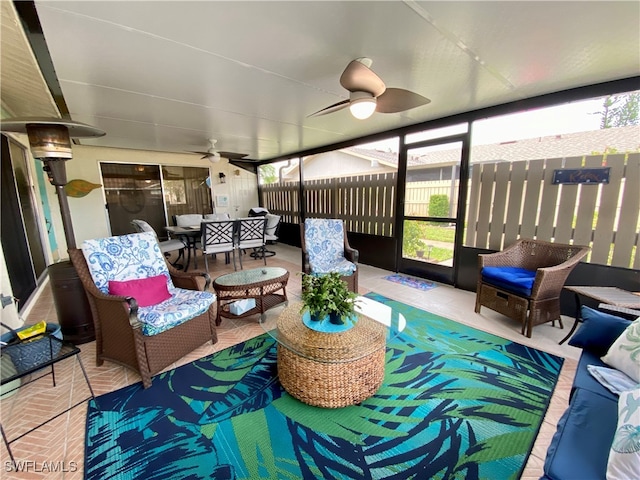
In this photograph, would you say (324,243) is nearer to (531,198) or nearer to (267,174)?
(531,198)

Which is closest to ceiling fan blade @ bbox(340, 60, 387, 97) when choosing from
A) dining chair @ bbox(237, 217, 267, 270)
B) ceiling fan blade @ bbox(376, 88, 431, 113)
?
ceiling fan blade @ bbox(376, 88, 431, 113)

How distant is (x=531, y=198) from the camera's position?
3.06 metres

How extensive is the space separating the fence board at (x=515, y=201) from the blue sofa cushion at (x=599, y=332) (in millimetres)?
1858

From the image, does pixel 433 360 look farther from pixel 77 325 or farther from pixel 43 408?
pixel 77 325

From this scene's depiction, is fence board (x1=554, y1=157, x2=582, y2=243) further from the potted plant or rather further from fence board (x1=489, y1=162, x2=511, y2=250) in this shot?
the potted plant

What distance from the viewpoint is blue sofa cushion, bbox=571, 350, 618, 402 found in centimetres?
124

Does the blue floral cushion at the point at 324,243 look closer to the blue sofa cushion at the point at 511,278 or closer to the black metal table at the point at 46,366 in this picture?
the blue sofa cushion at the point at 511,278

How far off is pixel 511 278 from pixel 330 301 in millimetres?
2059

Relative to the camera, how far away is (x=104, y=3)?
138cm

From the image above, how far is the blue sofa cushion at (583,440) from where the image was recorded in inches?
35.3

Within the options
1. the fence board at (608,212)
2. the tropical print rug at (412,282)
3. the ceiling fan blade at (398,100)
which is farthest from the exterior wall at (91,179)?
the fence board at (608,212)

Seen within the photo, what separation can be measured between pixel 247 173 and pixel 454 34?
699 centimetres

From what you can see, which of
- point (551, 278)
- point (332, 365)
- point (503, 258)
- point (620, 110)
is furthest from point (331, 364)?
point (620, 110)

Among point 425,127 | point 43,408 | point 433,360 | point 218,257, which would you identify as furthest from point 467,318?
point 218,257
